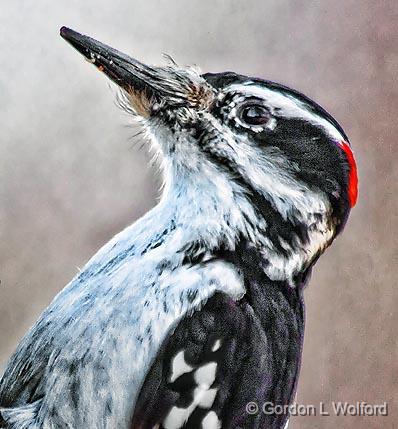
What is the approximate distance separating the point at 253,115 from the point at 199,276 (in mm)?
269

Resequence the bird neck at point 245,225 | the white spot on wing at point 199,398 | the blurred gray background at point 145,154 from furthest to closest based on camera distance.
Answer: the blurred gray background at point 145,154
the bird neck at point 245,225
the white spot on wing at point 199,398

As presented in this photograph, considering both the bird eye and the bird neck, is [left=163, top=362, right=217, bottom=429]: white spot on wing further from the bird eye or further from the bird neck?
the bird eye

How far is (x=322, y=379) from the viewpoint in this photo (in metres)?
1.40

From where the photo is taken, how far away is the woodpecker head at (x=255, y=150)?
1.10 m

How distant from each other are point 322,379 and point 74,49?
804 mm

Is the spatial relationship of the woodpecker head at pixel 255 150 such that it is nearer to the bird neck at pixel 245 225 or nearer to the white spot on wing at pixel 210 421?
the bird neck at pixel 245 225

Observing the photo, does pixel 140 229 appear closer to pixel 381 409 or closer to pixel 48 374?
pixel 48 374

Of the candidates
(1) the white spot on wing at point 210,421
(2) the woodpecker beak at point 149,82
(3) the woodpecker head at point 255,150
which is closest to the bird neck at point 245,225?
(3) the woodpecker head at point 255,150

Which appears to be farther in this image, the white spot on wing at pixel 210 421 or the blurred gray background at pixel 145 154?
the blurred gray background at pixel 145 154

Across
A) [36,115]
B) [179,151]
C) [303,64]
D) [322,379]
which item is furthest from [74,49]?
[322,379]

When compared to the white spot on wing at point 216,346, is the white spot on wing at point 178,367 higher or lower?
lower

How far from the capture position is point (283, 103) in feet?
3.67

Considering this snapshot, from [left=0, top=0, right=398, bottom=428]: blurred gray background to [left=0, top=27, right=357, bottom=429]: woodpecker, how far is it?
0.43ft

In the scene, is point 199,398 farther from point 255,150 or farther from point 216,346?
point 255,150
